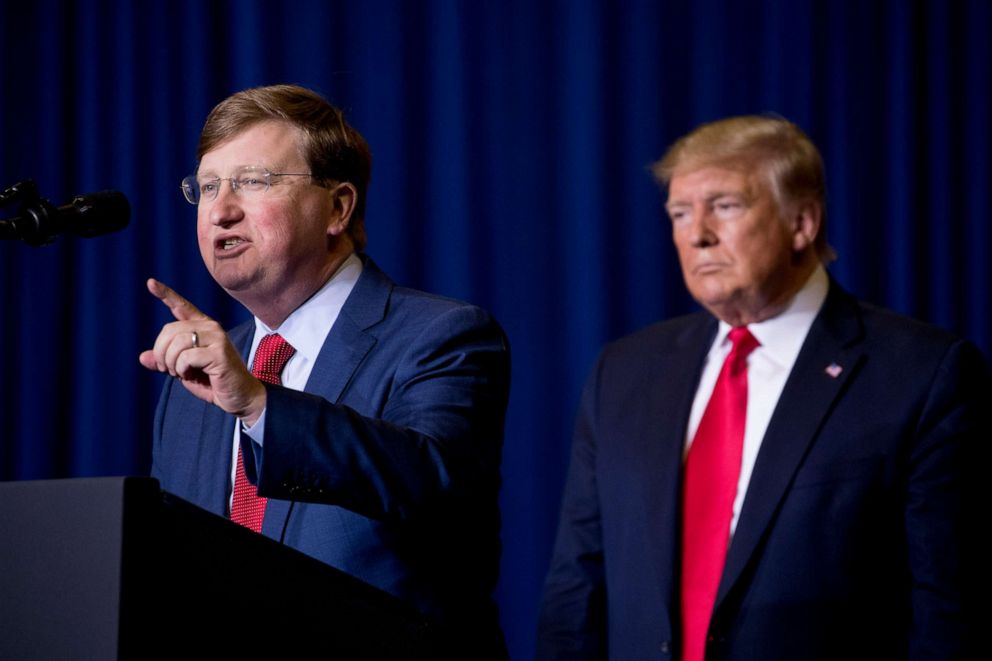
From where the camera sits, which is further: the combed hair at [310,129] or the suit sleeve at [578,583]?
the combed hair at [310,129]

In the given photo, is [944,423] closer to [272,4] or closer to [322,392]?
[322,392]

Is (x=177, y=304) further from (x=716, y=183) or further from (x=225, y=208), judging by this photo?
(x=716, y=183)

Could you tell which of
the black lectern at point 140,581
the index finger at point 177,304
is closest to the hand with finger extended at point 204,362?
the index finger at point 177,304

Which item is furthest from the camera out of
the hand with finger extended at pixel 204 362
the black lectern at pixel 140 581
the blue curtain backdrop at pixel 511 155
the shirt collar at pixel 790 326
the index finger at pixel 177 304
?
the blue curtain backdrop at pixel 511 155

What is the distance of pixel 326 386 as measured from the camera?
6.80 feet

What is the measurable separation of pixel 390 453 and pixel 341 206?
859 millimetres

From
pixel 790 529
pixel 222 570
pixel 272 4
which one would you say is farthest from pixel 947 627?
pixel 272 4

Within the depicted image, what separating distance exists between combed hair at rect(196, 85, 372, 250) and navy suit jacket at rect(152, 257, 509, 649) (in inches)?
8.9

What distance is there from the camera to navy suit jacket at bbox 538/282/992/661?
1943 mm

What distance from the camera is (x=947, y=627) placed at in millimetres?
1914

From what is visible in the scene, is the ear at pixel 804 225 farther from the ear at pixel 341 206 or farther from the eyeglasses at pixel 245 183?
the eyeglasses at pixel 245 183

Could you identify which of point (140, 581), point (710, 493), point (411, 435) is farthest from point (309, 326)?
point (140, 581)

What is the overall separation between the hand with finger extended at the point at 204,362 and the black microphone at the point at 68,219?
0.34ft

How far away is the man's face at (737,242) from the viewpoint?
2.19 meters
